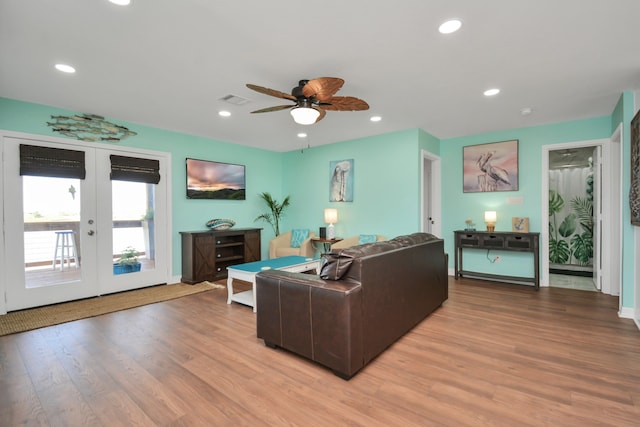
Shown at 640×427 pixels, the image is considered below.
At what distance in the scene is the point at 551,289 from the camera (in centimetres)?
456

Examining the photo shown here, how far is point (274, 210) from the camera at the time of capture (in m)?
6.62

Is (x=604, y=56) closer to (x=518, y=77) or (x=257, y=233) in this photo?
(x=518, y=77)

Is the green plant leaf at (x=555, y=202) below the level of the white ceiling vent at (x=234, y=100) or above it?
below

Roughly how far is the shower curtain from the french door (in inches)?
288

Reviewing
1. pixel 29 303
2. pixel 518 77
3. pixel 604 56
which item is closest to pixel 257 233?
pixel 29 303

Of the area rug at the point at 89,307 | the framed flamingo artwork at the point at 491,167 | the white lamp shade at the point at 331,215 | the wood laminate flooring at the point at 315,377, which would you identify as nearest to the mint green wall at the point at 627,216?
the wood laminate flooring at the point at 315,377

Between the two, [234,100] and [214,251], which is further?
[214,251]

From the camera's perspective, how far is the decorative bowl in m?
5.47

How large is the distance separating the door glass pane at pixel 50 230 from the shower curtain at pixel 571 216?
8.19 m

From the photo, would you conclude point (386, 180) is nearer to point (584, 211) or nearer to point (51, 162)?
point (584, 211)

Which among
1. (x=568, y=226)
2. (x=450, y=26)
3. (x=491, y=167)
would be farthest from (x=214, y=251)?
(x=568, y=226)

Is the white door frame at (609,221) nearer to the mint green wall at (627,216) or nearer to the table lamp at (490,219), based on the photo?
the mint green wall at (627,216)

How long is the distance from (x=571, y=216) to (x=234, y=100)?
21.4ft

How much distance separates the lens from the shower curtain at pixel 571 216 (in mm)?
5672
